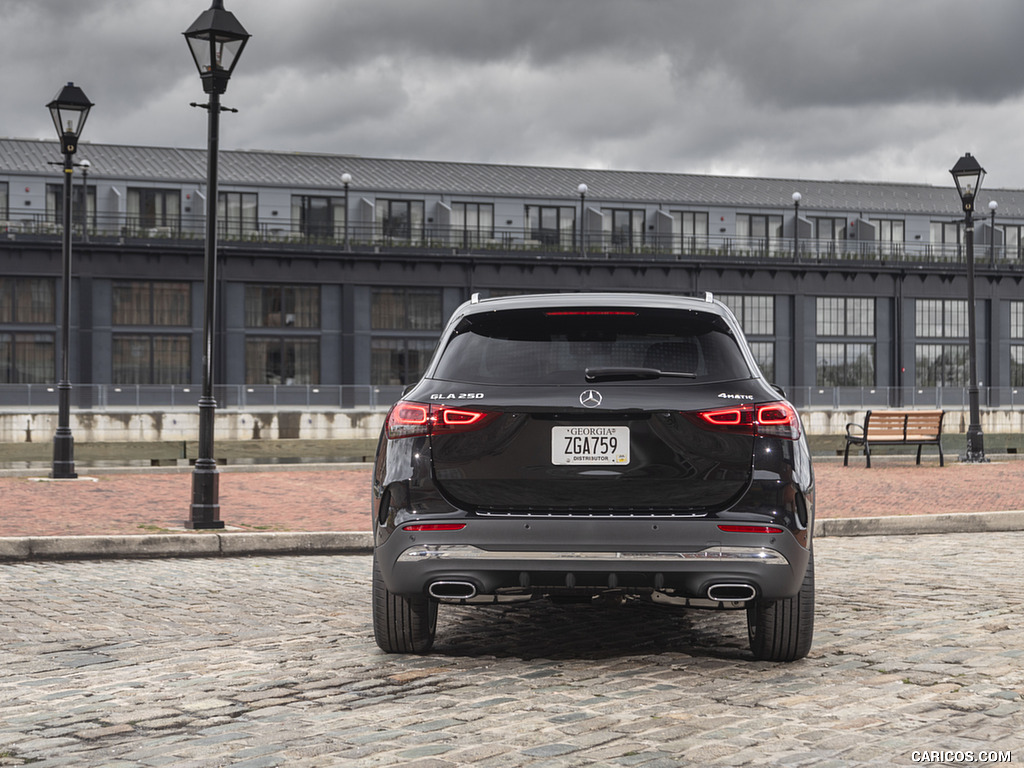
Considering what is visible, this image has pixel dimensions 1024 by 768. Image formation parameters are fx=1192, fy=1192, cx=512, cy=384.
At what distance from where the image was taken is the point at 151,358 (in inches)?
1944

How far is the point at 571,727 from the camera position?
4441 mm

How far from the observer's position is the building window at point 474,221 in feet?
180

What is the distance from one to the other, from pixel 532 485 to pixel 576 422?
1.09ft

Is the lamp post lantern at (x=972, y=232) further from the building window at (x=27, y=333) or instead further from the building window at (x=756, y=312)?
the building window at (x=27, y=333)

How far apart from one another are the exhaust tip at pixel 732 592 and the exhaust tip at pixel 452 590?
1.03 m

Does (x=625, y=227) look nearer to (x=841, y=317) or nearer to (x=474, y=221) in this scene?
(x=474, y=221)

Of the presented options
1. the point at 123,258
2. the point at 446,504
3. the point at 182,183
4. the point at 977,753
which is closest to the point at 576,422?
the point at 446,504

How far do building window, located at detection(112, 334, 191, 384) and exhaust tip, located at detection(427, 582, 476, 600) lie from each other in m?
45.8

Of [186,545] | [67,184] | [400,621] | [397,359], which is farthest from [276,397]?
[400,621]

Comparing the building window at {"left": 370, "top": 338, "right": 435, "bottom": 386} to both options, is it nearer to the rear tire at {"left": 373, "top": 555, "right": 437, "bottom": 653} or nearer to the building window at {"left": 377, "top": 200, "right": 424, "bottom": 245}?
the building window at {"left": 377, "top": 200, "right": 424, "bottom": 245}

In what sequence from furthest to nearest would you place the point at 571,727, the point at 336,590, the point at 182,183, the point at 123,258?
the point at 182,183, the point at 123,258, the point at 336,590, the point at 571,727

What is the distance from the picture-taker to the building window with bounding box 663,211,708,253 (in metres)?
57.2

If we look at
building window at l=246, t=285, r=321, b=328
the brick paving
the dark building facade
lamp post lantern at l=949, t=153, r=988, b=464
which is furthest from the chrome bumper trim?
building window at l=246, t=285, r=321, b=328

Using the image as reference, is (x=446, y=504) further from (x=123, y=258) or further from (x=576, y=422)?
(x=123, y=258)
